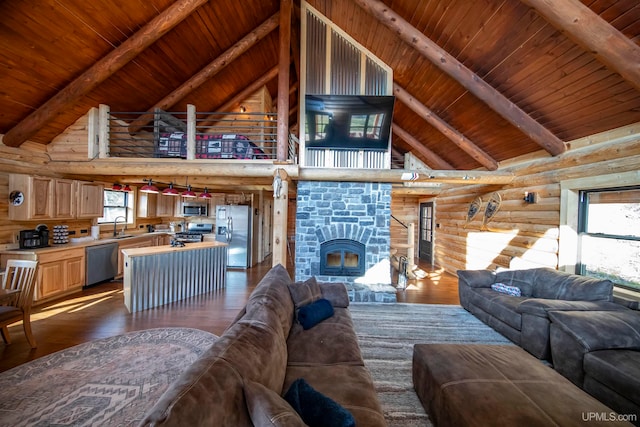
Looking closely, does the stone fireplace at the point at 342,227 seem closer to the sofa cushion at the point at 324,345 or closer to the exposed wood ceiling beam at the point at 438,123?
the exposed wood ceiling beam at the point at 438,123

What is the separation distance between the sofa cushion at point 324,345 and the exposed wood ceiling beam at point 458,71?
3608mm

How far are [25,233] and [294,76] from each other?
6.73 metres

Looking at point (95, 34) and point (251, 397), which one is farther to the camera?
point (95, 34)

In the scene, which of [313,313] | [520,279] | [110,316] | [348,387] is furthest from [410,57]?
[110,316]

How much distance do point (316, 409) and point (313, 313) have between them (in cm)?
130

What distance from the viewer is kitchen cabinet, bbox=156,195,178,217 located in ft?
22.6

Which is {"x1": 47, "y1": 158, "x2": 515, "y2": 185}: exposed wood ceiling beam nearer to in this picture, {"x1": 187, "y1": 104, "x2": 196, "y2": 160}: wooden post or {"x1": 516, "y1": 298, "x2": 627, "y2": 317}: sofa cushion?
{"x1": 187, "y1": 104, "x2": 196, "y2": 160}: wooden post

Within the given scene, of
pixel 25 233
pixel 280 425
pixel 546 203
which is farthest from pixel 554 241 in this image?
pixel 25 233

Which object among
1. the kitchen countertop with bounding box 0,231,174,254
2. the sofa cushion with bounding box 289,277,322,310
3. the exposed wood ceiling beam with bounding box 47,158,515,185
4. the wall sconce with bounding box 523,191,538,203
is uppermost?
the exposed wood ceiling beam with bounding box 47,158,515,185

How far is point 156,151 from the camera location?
15.3 feet

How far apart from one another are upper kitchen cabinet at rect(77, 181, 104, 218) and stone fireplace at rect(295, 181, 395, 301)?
431 centimetres

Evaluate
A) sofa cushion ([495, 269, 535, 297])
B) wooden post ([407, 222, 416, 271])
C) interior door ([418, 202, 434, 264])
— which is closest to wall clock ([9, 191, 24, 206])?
wooden post ([407, 222, 416, 271])

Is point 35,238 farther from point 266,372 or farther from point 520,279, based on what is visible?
point 520,279

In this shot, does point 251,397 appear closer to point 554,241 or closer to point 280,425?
point 280,425
